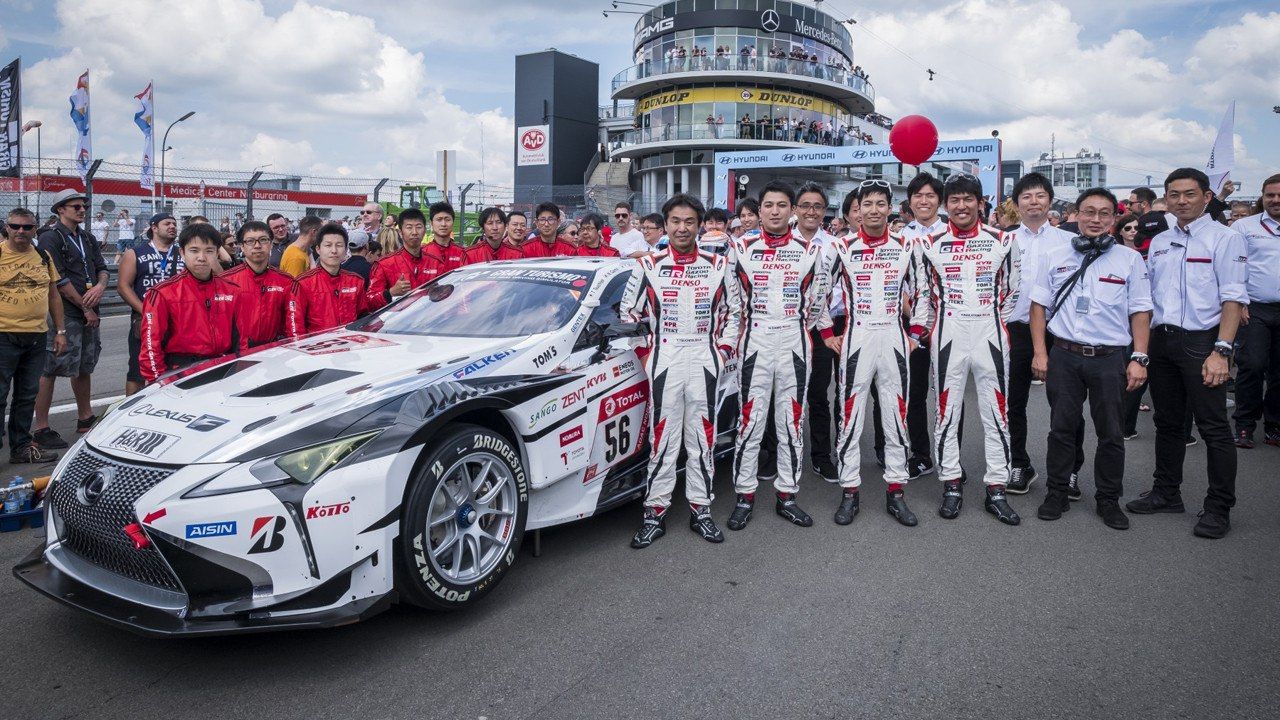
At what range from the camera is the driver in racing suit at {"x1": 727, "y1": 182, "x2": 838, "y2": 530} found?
4.72m

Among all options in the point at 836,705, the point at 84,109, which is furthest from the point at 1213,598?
the point at 84,109

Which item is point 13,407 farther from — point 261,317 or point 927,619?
point 927,619

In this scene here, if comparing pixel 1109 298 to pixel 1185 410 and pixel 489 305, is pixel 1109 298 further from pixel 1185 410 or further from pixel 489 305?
pixel 489 305

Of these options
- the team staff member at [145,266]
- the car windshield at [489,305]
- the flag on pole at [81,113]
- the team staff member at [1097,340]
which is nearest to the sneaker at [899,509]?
the team staff member at [1097,340]

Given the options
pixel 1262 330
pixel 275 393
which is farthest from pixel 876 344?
pixel 1262 330

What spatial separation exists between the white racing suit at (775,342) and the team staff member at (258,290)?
10.0ft

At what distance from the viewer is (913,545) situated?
439 centimetres

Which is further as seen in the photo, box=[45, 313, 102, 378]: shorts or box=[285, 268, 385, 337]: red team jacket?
box=[45, 313, 102, 378]: shorts

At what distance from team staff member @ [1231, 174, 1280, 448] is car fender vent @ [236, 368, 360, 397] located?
674cm

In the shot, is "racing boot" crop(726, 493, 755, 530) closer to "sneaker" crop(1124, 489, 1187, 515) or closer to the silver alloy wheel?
the silver alloy wheel

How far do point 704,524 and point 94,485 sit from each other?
2842 millimetres

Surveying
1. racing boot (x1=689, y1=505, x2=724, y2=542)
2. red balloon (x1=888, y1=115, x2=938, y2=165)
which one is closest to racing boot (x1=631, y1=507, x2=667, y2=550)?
racing boot (x1=689, y1=505, x2=724, y2=542)

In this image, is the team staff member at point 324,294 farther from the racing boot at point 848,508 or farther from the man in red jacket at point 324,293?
the racing boot at point 848,508

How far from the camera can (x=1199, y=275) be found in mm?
4742
